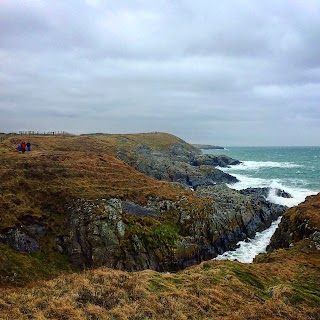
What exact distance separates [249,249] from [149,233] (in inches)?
545

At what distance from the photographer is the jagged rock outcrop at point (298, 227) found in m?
32.9

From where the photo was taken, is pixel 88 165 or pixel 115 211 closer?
pixel 115 211

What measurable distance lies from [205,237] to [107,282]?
22109 millimetres

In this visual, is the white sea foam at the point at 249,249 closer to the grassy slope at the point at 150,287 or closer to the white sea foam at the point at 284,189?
the grassy slope at the point at 150,287

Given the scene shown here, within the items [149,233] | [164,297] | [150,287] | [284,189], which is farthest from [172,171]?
[164,297]

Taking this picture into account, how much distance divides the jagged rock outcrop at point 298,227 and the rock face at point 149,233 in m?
5.34

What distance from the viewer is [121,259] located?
97.1ft

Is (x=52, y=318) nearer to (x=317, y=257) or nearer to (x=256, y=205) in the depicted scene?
(x=317, y=257)

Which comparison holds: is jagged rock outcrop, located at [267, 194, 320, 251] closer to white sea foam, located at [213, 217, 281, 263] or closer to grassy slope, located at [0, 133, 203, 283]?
white sea foam, located at [213, 217, 281, 263]

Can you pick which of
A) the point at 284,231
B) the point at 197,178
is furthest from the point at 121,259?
the point at 197,178

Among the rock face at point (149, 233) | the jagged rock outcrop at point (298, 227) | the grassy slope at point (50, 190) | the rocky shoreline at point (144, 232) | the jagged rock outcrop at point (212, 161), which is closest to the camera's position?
the grassy slope at point (50, 190)

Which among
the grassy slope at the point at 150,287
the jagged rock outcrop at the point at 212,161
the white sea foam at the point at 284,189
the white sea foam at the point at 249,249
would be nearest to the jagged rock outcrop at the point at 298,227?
the grassy slope at the point at 150,287

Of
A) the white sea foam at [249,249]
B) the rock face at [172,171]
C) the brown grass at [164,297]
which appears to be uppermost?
the rock face at [172,171]

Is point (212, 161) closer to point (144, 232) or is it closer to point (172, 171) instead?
point (172, 171)
